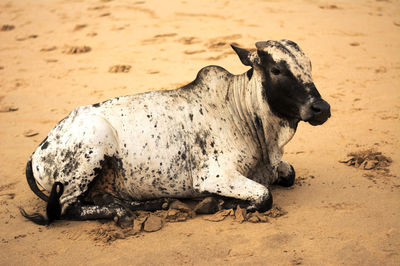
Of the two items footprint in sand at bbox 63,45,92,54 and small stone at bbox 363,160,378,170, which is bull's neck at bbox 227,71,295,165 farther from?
footprint in sand at bbox 63,45,92,54

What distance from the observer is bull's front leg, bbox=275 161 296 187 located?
14.6 ft

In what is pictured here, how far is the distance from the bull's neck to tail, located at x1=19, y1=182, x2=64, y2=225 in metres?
1.48

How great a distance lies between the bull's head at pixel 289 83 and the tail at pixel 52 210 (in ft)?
5.69

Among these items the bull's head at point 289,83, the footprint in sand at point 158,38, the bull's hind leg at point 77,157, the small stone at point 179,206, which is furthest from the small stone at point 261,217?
the footprint in sand at point 158,38

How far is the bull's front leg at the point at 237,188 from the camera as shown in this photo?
394 centimetres

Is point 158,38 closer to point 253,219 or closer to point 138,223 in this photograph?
point 138,223

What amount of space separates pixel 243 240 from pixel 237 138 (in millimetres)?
943

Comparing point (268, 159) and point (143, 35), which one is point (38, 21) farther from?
point (268, 159)

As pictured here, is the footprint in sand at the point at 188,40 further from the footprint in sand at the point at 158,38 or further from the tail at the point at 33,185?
the tail at the point at 33,185

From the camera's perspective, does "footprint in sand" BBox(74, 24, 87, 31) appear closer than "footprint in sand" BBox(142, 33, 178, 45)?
No

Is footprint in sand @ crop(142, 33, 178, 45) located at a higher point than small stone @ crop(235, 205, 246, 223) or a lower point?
higher

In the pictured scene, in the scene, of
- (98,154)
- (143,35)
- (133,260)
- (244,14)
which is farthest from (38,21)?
(133,260)

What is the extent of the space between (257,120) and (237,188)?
60 centimetres

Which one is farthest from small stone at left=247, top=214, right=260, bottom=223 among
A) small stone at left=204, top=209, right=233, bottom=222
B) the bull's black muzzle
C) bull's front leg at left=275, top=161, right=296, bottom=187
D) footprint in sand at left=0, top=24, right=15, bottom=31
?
footprint in sand at left=0, top=24, right=15, bottom=31
